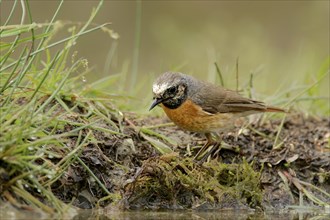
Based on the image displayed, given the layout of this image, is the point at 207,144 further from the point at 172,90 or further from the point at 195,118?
the point at 172,90

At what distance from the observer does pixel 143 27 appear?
17.8 meters

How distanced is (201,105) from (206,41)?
5.37 metres

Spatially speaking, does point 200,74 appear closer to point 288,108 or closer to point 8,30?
point 288,108

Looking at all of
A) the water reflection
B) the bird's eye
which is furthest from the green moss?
the bird's eye

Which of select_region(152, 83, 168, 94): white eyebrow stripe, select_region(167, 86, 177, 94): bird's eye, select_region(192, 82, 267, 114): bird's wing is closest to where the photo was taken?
select_region(152, 83, 168, 94): white eyebrow stripe

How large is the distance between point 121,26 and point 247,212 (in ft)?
34.8

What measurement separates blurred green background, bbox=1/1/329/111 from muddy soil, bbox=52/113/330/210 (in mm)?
1234

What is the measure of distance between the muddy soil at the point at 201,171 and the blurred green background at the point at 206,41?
1234 millimetres

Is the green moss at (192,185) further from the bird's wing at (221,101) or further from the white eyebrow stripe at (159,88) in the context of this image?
the bird's wing at (221,101)

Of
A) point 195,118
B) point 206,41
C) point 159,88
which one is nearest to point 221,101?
point 195,118

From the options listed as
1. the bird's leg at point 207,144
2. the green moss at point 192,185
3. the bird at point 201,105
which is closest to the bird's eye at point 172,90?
the bird at point 201,105

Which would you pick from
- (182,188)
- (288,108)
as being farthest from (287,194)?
(288,108)

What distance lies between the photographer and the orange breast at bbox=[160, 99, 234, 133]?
859cm

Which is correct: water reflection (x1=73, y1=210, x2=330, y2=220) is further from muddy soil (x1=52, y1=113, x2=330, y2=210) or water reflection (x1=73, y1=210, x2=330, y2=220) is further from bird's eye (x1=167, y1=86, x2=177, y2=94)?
bird's eye (x1=167, y1=86, x2=177, y2=94)
